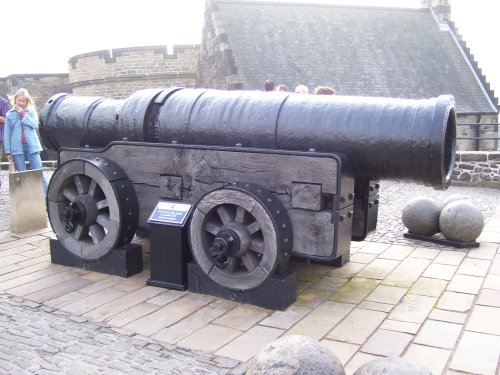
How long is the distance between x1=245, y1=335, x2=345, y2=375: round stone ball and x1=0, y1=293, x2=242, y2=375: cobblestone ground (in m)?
0.68

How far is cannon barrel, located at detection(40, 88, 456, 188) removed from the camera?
3.49m

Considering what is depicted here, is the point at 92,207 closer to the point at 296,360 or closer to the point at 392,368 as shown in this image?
the point at 296,360

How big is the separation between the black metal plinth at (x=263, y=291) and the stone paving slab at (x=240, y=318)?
0.18 ft

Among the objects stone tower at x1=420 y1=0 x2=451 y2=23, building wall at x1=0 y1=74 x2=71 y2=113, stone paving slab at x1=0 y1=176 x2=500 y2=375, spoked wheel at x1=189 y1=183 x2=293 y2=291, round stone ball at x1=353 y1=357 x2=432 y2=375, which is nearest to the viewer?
round stone ball at x1=353 y1=357 x2=432 y2=375

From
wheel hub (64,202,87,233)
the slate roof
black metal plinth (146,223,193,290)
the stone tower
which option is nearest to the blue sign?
black metal plinth (146,223,193,290)

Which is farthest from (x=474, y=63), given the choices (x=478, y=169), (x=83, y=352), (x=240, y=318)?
(x=83, y=352)

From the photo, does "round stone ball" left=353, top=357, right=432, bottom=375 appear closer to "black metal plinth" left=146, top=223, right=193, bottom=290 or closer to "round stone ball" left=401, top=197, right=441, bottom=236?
"black metal plinth" left=146, top=223, right=193, bottom=290

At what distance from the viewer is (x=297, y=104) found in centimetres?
384

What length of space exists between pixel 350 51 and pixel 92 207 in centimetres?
1835

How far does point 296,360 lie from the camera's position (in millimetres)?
2146

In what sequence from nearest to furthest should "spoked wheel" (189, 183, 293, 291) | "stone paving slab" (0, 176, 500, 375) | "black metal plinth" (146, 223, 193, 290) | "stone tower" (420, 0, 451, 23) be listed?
"stone paving slab" (0, 176, 500, 375)
"spoked wheel" (189, 183, 293, 291)
"black metal plinth" (146, 223, 193, 290)
"stone tower" (420, 0, 451, 23)

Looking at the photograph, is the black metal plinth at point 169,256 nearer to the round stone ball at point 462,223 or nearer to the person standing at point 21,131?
the round stone ball at point 462,223

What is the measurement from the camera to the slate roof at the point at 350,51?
770 inches

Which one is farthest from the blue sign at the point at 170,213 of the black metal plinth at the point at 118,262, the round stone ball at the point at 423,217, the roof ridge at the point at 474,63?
the roof ridge at the point at 474,63
